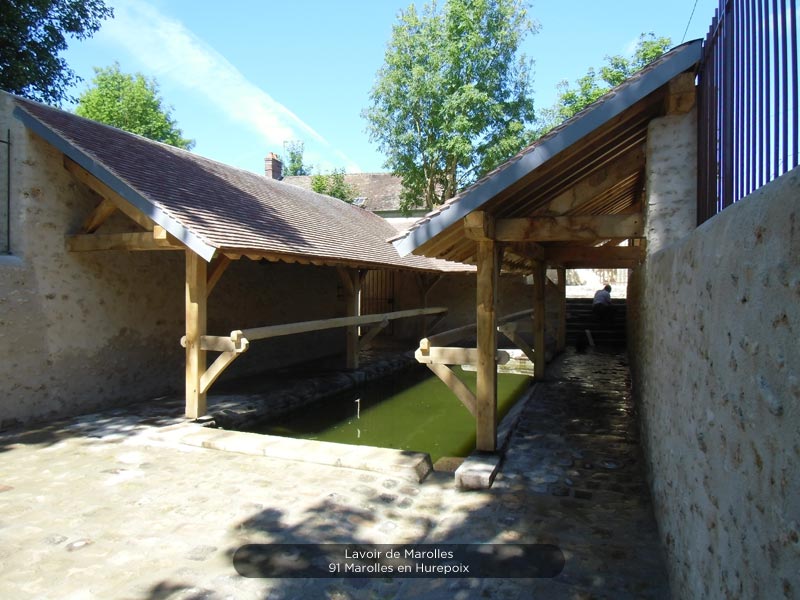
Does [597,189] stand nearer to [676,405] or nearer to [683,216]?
[683,216]

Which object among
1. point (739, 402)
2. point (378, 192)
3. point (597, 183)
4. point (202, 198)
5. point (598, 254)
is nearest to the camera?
point (739, 402)

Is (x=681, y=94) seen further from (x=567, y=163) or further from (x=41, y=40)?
(x=41, y=40)

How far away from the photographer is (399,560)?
3.21 meters

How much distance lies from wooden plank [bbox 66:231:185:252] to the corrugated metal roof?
9.50ft

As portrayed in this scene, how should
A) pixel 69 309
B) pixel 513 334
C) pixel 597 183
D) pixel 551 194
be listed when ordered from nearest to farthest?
1. pixel 597 183
2. pixel 551 194
3. pixel 69 309
4. pixel 513 334

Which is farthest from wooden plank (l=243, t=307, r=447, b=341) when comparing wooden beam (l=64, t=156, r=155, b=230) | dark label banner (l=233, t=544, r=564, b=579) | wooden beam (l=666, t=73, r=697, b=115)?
wooden beam (l=666, t=73, r=697, b=115)

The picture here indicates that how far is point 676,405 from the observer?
8.49 feet

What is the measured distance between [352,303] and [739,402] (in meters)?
8.66

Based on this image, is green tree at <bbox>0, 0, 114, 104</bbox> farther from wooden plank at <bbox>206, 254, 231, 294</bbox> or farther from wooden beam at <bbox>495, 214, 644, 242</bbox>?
wooden beam at <bbox>495, 214, 644, 242</bbox>

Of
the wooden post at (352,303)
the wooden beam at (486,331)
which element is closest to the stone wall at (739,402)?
the wooden beam at (486,331)

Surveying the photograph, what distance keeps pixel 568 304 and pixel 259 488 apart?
1458 cm

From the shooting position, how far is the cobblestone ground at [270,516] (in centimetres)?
292

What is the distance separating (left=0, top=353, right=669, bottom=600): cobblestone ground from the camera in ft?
9.57

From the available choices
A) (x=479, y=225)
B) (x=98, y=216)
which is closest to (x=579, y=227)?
(x=479, y=225)
